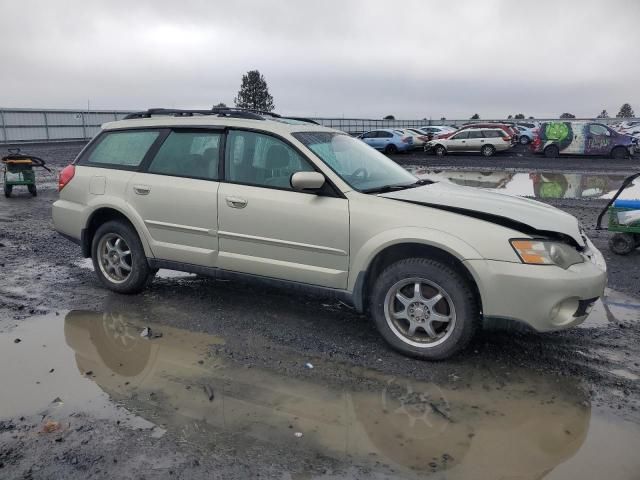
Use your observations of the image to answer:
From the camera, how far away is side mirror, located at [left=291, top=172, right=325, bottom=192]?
4.18 metres

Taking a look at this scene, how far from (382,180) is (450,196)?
63 centimetres

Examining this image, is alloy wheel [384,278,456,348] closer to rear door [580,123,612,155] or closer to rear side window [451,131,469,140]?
rear door [580,123,612,155]

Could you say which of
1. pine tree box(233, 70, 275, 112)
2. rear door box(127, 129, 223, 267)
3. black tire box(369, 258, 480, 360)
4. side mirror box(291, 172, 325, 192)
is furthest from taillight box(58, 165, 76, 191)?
pine tree box(233, 70, 275, 112)

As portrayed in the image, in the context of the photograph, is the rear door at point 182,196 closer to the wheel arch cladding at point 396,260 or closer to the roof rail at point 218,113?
the roof rail at point 218,113

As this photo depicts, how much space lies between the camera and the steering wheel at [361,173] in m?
4.58

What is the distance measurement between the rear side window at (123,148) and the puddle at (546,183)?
7.51m

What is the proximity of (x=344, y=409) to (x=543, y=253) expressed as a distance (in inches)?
68.4

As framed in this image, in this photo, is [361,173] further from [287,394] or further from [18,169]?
[18,169]

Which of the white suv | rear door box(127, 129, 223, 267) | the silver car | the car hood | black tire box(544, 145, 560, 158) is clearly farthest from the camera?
the silver car

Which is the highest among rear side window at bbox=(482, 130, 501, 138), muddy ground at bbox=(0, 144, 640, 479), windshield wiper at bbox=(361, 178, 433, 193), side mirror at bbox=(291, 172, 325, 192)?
rear side window at bbox=(482, 130, 501, 138)

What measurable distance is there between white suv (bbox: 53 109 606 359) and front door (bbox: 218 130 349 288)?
0.03 feet

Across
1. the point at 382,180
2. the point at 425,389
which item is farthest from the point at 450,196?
the point at 425,389

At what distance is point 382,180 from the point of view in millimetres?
4727

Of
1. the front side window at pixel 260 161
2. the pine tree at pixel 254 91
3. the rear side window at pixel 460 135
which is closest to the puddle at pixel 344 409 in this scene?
the front side window at pixel 260 161
